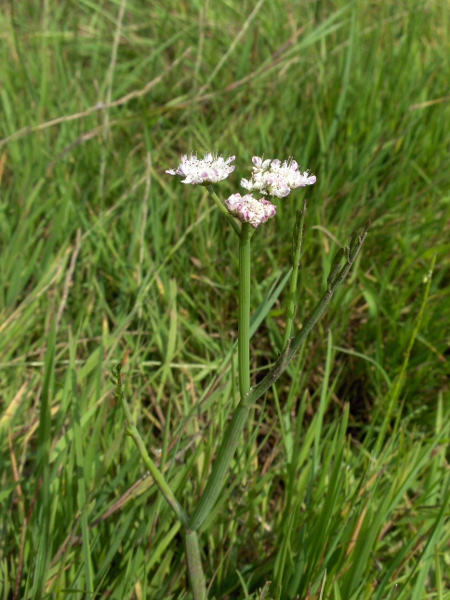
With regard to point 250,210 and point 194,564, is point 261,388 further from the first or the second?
point 194,564

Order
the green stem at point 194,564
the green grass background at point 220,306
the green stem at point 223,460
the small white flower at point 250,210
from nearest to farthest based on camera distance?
the small white flower at point 250,210 → the green stem at point 223,460 → the green stem at point 194,564 → the green grass background at point 220,306

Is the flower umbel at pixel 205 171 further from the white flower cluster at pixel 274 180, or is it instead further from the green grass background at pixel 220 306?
the green grass background at pixel 220 306

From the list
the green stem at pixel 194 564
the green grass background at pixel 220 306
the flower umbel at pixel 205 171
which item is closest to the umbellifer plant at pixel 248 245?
the flower umbel at pixel 205 171

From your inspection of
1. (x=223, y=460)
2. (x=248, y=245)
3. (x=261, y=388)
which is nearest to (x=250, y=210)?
(x=248, y=245)

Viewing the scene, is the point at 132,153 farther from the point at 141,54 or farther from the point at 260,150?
the point at 141,54

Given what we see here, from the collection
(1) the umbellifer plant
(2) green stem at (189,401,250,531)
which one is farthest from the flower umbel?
(2) green stem at (189,401,250,531)
